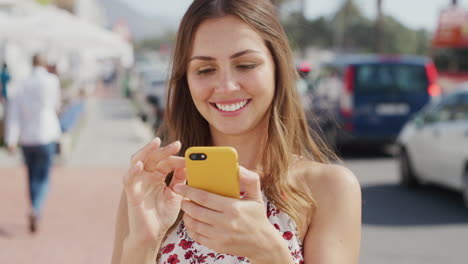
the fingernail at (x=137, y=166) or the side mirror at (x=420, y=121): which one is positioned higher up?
the fingernail at (x=137, y=166)

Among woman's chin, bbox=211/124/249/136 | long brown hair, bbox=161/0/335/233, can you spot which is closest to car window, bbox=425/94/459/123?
long brown hair, bbox=161/0/335/233

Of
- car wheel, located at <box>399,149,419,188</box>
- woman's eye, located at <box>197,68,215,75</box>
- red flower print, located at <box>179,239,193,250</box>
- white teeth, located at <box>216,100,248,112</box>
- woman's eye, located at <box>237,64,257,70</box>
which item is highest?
woman's eye, located at <box>237,64,257,70</box>

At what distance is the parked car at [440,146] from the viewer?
7949mm

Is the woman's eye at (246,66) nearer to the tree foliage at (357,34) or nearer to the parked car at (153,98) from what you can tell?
the parked car at (153,98)

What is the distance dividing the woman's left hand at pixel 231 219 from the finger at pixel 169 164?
0.21m

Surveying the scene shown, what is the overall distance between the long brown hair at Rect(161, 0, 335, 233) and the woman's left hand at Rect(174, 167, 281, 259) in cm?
32

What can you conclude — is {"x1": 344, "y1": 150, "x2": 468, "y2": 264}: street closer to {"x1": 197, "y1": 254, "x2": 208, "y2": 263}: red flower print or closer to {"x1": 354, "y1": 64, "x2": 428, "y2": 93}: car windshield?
{"x1": 354, "y1": 64, "x2": 428, "y2": 93}: car windshield

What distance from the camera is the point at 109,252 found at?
632cm

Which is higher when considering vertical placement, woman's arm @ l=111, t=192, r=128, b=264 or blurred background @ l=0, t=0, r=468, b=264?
woman's arm @ l=111, t=192, r=128, b=264

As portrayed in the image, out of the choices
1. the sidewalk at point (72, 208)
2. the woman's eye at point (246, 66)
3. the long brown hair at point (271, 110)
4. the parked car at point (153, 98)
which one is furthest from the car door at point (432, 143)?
the parked car at point (153, 98)

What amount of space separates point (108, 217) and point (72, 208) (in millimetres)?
709

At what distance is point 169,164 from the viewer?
187 centimetres

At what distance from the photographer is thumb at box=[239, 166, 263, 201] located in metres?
1.61

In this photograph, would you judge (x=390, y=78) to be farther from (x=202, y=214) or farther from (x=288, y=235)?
(x=202, y=214)
